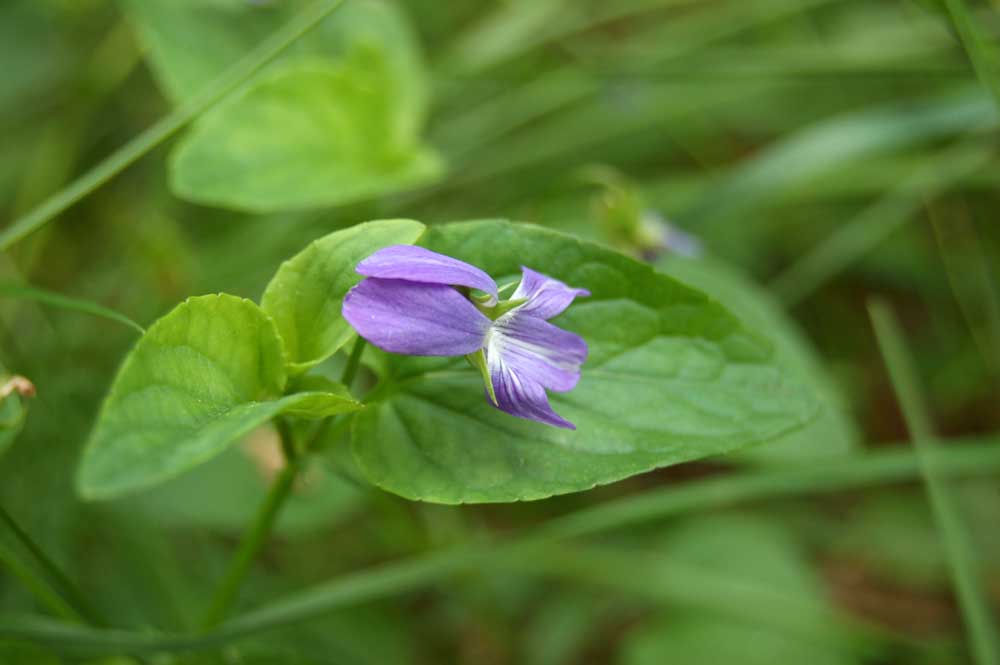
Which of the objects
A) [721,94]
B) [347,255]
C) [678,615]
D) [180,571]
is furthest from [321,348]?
[721,94]

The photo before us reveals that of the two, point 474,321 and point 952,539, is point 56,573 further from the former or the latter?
point 952,539

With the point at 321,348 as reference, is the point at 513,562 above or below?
below

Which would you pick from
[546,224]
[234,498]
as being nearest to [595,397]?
[234,498]

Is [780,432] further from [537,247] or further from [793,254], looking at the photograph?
[793,254]

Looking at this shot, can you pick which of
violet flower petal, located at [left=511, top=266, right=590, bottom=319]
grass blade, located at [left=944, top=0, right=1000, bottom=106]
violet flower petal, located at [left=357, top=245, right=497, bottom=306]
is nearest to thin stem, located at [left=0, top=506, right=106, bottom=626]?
violet flower petal, located at [left=357, top=245, right=497, bottom=306]

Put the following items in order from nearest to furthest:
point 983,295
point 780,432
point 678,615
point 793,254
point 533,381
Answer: point 533,381
point 780,432
point 678,615
point 983,295
point 793,254

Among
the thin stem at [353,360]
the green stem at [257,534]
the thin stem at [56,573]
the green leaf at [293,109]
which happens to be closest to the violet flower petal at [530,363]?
the thin stem at [353,360]
